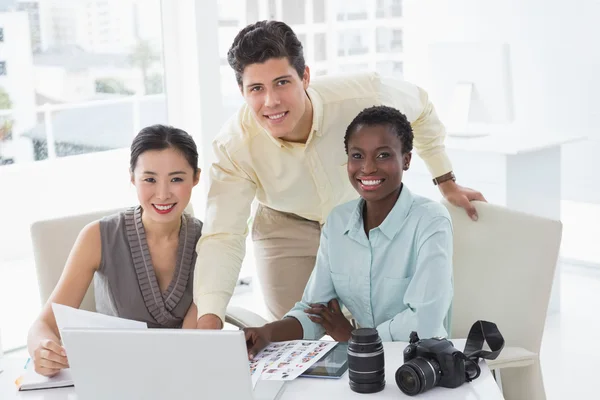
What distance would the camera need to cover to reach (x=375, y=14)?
5254 millimetres

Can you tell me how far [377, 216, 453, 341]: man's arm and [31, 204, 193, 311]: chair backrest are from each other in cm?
91

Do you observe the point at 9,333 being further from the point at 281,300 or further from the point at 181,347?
the point at 181,347

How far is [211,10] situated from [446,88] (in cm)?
119

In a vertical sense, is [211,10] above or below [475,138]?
above

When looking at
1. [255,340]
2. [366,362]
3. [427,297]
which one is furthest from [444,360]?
[255,340]

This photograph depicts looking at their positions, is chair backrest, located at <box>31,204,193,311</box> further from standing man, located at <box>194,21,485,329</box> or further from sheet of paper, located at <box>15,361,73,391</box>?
sheet of paper, located at <box>15,361,73,391</box>

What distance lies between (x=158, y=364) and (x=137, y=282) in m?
0.81

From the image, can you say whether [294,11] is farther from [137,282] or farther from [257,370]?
[257,370]

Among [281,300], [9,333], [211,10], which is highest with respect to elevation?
[211,10]

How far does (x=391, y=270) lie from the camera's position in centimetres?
189

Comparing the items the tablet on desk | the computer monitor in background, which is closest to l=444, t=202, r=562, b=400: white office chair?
the tablet on desk

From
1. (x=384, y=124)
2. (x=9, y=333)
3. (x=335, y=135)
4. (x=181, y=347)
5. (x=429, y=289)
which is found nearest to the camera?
(x=181, y=347)

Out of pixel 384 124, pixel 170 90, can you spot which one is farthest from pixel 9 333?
pixel 384 124

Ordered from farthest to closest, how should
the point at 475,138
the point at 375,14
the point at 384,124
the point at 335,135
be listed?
the point at 375,14 → the point at 475,138 → the point at 335,135 → the point at 384,124
